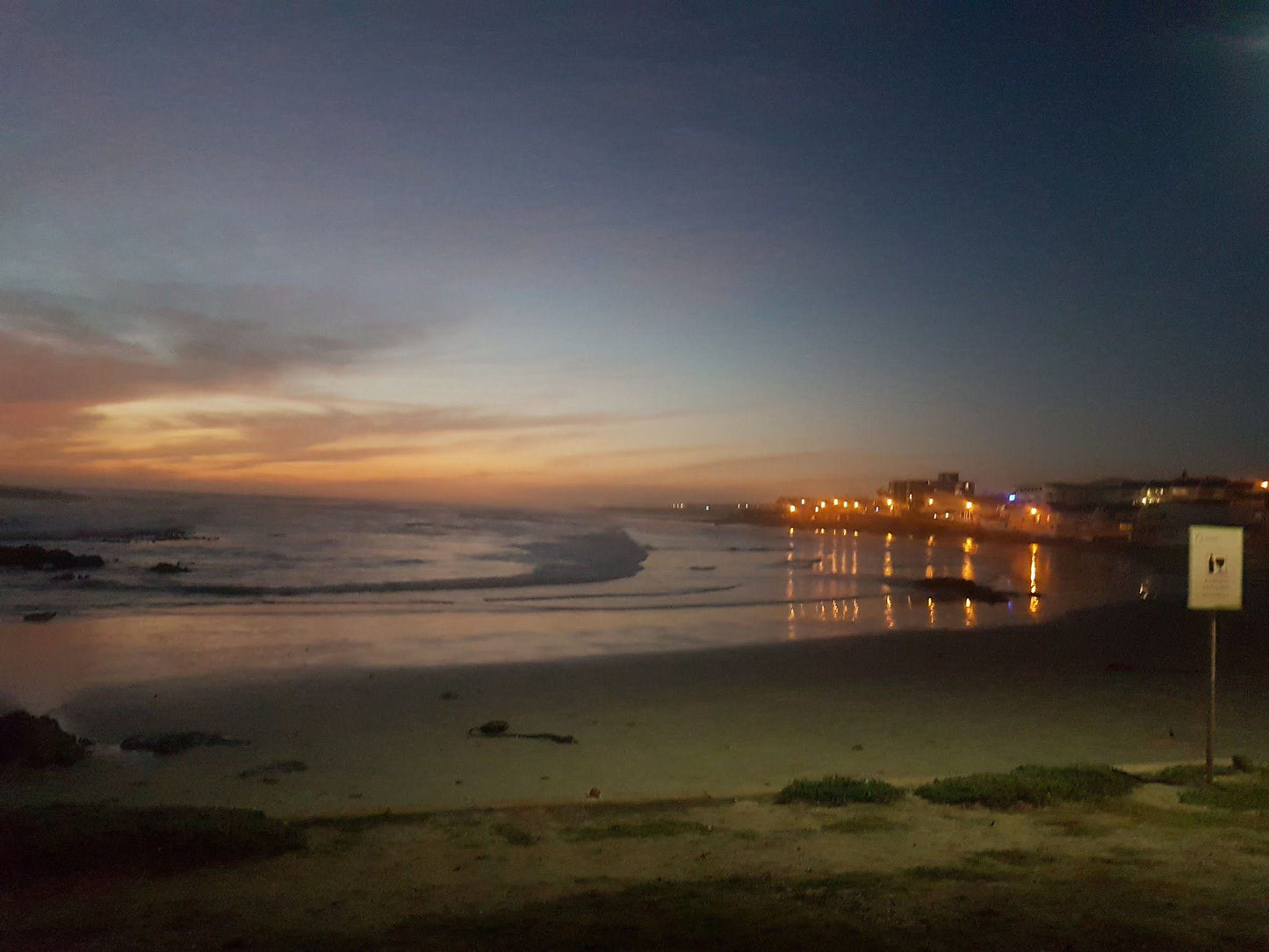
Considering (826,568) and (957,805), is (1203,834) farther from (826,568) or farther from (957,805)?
(826,568)

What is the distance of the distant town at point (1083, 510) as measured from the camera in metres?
75.4

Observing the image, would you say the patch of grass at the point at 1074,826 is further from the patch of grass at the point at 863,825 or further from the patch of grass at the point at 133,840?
the patch of grass at the point at 133,840

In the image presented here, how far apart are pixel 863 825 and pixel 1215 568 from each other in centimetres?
401

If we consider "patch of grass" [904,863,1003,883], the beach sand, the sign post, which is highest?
the sign post

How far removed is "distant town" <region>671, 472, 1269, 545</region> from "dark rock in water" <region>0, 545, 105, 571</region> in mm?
43980

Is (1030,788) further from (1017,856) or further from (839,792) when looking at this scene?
(1017,856)

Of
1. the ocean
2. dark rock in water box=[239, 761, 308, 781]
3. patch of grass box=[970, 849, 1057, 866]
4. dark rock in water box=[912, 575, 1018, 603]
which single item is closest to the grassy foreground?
patch of grass box=[970, 849, 1057, 866]

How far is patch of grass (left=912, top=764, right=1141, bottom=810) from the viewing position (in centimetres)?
799

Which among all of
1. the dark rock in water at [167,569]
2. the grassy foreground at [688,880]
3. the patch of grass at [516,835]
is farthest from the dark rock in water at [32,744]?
the dark rock in water at [167,569]

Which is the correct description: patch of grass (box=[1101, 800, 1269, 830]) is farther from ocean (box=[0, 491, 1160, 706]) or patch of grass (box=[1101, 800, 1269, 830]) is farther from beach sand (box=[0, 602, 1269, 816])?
ocean (box=[0, 491, 1160, 706])

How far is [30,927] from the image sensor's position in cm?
539

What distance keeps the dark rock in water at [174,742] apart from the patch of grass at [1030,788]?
26.1 feet

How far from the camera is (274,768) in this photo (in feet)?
33.4

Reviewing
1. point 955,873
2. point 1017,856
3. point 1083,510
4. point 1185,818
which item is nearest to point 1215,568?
point 1185,818
